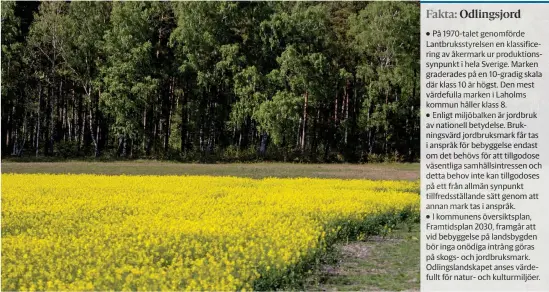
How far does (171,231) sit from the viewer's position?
1419cm

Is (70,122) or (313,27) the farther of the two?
(70,122)

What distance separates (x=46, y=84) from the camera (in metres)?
59.6

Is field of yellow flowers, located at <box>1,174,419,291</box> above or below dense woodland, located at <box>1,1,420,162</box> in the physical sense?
below

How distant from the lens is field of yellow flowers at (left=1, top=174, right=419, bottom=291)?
34.1 feet

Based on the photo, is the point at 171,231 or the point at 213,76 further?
the point at 213,76

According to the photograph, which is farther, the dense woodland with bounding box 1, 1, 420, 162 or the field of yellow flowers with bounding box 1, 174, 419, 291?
the dense woodland with bounding box 1, 1, 420, 162

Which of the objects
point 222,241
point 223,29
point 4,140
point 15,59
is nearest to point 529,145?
point 222,241

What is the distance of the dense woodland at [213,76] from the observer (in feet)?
179

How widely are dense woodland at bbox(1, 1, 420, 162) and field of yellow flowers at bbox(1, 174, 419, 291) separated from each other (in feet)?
92.8

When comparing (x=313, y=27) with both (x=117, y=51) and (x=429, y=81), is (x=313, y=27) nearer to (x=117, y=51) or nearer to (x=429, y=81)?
(x=117, y=51)

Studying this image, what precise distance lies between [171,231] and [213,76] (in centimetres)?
4223

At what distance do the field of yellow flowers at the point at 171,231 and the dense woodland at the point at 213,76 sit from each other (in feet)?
92.8

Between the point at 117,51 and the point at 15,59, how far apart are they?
8481mm

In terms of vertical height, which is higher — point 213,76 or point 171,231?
point 213,76
